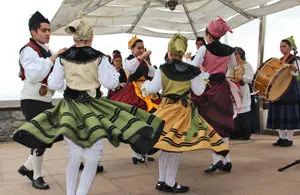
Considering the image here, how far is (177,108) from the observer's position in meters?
3.56

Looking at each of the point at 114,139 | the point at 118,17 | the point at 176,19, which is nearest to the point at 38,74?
the point at 114,139

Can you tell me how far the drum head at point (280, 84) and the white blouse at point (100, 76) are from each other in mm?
3024

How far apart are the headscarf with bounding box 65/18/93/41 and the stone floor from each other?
1636 mm

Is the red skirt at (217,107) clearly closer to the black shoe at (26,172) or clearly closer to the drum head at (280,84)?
the drum head at (280,84)

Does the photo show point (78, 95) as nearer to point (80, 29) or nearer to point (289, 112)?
point (80, 29)

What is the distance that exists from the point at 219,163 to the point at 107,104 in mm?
2103

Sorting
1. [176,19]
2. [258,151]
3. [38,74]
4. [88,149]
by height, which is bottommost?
[258,151]

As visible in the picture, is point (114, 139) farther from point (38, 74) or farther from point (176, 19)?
point (176, 19)

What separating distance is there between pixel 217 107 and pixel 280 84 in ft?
5.75

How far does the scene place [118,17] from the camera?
8.48 meters

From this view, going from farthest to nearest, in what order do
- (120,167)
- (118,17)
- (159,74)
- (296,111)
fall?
(118,17) < (296,111) < (120,167) < (159,74)

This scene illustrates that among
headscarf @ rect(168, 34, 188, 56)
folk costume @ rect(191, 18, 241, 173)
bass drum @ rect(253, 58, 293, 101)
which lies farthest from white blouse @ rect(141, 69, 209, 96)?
bass drum @ rect(253, 58, 293, 101)

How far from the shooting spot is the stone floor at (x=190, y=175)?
3.71 m

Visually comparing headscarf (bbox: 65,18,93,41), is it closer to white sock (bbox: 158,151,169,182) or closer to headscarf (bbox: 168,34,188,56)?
headscarf (bbox: 168,34,188,56)
